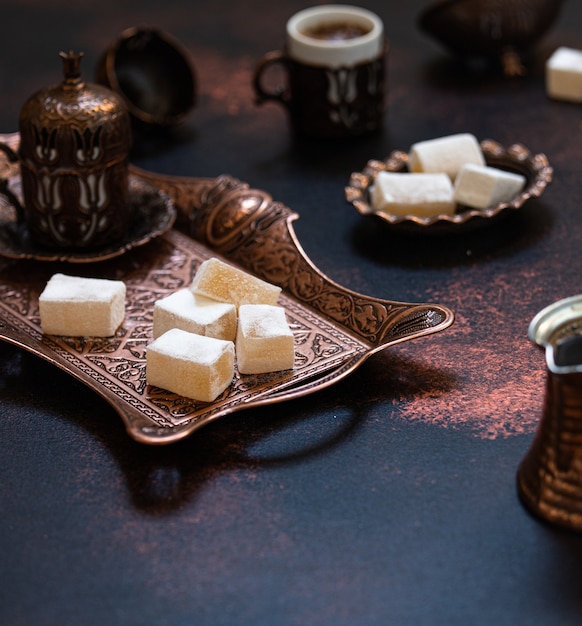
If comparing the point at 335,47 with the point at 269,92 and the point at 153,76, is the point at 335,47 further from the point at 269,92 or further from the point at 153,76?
the point at 153,76

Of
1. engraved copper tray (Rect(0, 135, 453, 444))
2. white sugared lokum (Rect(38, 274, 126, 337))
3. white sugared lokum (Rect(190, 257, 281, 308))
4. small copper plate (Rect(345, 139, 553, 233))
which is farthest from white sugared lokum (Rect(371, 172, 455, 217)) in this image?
white sugared lokum (Rect(38, 274, 126, 337))

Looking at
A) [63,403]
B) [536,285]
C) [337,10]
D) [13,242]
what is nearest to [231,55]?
[337,10]

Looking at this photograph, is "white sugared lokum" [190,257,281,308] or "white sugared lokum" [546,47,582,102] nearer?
"white sugared lokum" [190,257,281,308]

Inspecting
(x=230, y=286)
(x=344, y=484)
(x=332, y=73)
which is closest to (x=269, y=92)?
(x=332, y=73)

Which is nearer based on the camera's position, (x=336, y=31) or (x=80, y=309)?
(x=80, y=309)

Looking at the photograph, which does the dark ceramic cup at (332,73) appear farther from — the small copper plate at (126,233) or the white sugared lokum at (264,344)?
the white sugared lokum at (264,344)

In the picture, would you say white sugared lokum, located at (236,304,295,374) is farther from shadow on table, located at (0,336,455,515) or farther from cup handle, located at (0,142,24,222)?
cup handle, located at (0,142,24,222)
